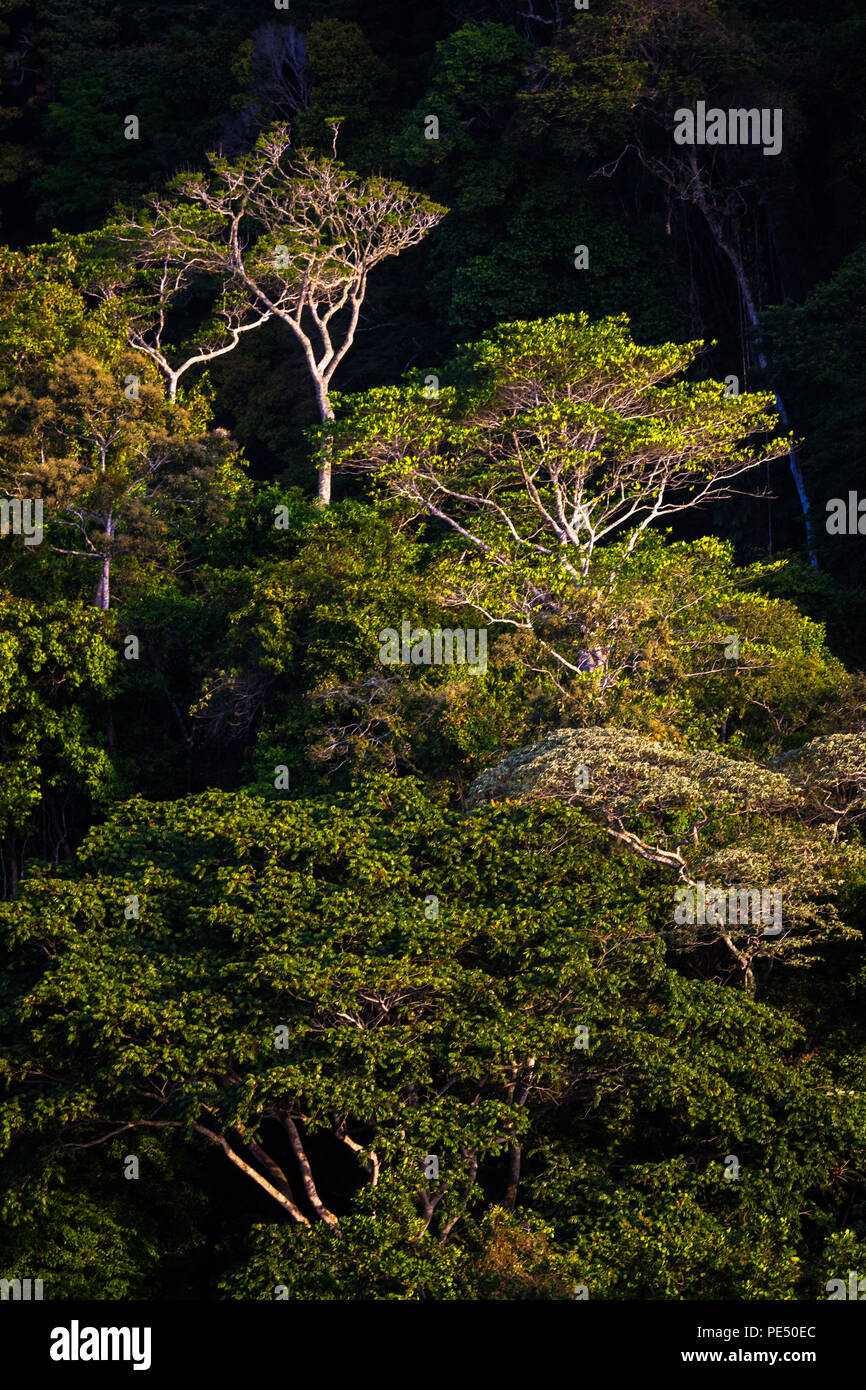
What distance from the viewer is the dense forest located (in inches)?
699

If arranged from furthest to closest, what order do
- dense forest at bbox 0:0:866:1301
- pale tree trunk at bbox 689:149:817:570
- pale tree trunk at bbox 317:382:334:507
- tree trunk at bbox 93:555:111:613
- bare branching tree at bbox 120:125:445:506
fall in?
bare branching tree at bbox 120:125:445:506 → pale tree trunk at bbox 689:149:817:570 → tree trunk at bbox 93:555:111:613 → pale tree trunk at bbox 317:382:334:507 → dense forest at bbox 0:0:866:1301

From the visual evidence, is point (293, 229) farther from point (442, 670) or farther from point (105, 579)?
point (442, 670)

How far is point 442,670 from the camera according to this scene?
25.4 metres

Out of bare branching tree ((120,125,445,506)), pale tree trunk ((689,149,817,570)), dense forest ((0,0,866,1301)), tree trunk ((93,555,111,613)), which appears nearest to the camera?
dense forest ((0,0,866,1301))

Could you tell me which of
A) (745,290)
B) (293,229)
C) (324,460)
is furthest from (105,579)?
→ (745,290)

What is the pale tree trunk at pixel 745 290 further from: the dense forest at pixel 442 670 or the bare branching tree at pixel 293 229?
the bare branching tree at pixel 293 229

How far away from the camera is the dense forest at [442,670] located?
17.8 metres

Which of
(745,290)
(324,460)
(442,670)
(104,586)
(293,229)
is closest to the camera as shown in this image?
(442,670)

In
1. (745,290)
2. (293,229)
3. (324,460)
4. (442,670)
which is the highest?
(293,229)

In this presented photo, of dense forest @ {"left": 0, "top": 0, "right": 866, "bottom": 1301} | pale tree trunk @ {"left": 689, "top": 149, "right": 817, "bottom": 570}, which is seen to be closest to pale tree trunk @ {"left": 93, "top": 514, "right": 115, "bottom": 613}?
dense forest @ {"left": 0, "top": 0, "right": 866, "bottom": 1301}

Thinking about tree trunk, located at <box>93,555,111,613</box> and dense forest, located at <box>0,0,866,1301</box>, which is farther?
tree trunk, located at <box>93,555,111,613</box>

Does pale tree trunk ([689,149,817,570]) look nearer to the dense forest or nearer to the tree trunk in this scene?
the dense forest

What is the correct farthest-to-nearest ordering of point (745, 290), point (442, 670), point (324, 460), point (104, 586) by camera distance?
1. point (745, 290)
2. point (104, 586)
3. point (324, 460)
4. point (442, 670)

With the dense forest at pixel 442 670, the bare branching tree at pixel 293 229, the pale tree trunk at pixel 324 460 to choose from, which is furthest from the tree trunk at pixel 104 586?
the bare branching tree at pixel 293 229
